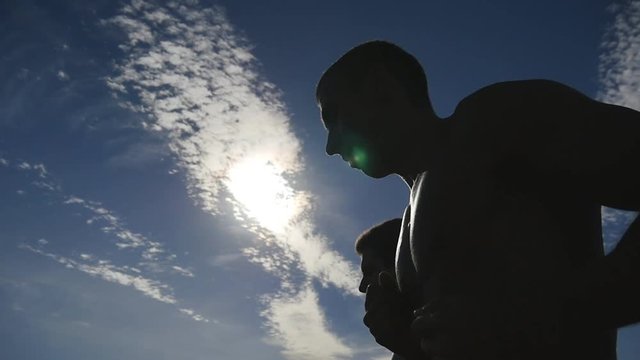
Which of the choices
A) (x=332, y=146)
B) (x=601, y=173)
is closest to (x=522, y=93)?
(x=601, y=173)

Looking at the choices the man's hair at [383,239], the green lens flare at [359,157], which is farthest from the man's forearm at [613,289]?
the man's hair at [383,239]

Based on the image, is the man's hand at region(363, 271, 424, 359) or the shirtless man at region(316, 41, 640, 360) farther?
the man's hand at region(363, 271, 424, 359)

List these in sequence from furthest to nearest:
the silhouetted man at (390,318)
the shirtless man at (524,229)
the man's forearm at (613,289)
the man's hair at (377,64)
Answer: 1. the man's hair at (377,64)
2. the silhouetted man at (390,318)
3. the shirtless man at (524,229)
4. the man's forearm at (613,289)

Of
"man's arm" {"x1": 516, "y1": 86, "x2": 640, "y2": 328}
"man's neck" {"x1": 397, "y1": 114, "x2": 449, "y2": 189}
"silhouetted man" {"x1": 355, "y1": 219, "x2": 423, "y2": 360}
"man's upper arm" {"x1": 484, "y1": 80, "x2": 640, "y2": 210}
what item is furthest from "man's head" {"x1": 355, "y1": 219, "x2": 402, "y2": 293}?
"man's arm" {"x1": 516, "y1": 86, "x2": 640, "y2": 328}

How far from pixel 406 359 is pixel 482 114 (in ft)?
6.01

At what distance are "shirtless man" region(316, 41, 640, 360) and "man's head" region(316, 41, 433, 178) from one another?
1.14ft

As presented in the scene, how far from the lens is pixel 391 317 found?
9.06 feet

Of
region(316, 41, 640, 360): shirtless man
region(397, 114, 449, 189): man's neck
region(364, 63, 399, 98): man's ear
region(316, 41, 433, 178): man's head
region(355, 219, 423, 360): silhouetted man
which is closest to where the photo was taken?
region(316, 41, 640, 360): shirtless man

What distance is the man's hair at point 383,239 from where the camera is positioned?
472 cm

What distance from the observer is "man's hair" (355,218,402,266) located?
4.72 m

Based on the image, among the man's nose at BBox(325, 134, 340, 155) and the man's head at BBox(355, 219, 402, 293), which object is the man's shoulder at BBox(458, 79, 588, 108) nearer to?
the man's nose at BBox(325, 134, 340, 155)

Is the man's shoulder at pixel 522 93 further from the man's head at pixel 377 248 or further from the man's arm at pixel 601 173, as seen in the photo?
the man's head at pixel 377 248

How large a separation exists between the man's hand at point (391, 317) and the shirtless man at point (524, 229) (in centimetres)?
11

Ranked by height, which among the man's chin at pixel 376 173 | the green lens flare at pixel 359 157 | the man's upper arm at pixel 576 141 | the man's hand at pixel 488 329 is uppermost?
the green lens flare at pixel 359 157
